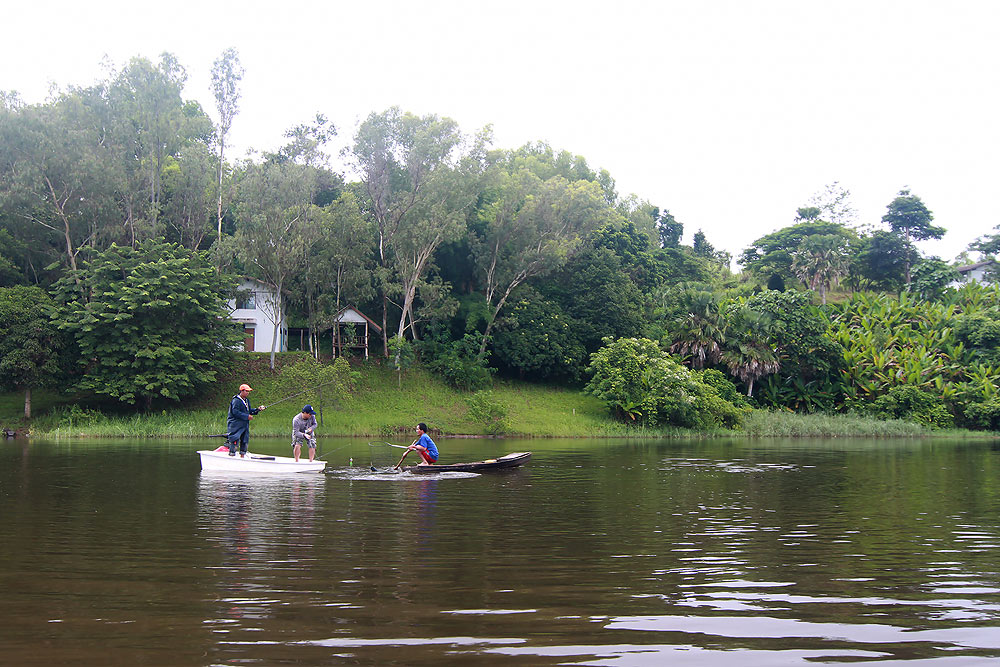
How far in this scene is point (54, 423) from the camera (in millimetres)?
44344

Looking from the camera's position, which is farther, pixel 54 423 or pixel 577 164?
pixel 577 164

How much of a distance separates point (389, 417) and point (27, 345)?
65.3 feet

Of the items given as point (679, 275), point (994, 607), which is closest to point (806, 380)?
point (679, 275)

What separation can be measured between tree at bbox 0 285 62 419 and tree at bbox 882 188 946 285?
72.2m

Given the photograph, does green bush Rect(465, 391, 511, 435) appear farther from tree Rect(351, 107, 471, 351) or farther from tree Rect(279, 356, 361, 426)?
tree Rect(351, 107, 471, 351)

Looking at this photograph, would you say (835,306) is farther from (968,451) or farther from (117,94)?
(117,94)

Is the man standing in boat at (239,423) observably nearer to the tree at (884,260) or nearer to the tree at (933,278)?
the tree at (933,278)

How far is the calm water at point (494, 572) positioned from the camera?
6.84 m

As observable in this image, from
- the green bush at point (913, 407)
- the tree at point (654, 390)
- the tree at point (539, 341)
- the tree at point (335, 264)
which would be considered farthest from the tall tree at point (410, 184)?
the green bush at point (913, 407)

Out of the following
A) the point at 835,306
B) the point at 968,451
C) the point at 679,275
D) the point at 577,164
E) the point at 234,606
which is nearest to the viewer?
the point at 234,606

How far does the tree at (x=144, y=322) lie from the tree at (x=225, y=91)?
6.57m

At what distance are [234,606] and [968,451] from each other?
1404 inches

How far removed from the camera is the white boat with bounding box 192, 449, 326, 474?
2259cm

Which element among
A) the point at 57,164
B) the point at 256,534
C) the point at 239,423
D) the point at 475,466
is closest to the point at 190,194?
the point at 57,164
